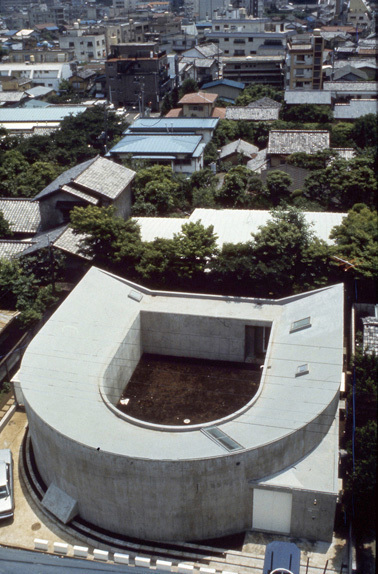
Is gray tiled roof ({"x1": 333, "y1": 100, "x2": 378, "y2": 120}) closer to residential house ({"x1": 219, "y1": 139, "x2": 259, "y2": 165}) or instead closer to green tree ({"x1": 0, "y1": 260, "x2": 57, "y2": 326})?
residential house ({"x1": 219, "y1": 139, "x2": 259, "y2": 165})

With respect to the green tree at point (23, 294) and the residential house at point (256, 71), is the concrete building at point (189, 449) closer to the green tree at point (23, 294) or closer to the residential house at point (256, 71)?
the green tree at point (23, 294)

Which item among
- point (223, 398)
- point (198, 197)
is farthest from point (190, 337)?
point (198, 197)

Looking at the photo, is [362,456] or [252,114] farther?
[252,114]

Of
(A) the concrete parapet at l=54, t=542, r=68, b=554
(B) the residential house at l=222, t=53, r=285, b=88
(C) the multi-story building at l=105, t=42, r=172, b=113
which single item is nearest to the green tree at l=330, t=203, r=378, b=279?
(A) the concrete parapet at l=54, t=542, r=68, b=554

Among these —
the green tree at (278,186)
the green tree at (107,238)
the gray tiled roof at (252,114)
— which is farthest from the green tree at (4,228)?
the gray tiled roof at (252,114)

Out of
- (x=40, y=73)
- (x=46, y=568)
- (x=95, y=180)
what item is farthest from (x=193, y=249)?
(x=40, y=73)

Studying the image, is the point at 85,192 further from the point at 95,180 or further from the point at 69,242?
the point at 69,242

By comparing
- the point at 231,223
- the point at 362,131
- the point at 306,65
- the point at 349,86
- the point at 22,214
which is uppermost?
the point at 306,65

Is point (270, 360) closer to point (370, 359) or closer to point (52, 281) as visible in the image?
point (370, 359)
